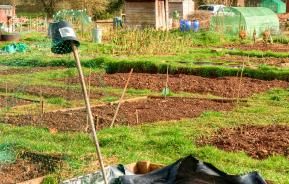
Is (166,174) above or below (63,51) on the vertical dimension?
below

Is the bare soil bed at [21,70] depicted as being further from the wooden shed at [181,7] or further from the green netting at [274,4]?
the green netting at [274,4]

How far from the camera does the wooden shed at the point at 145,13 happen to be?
3881 cm

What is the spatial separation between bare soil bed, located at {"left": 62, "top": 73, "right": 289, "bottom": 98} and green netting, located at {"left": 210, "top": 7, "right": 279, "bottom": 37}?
16.3m

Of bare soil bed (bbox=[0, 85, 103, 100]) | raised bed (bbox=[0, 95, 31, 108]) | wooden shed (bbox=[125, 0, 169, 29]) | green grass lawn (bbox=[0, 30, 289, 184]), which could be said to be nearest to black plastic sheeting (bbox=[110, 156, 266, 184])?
green grass lawn (bbox=[0, 30, 289, 184])

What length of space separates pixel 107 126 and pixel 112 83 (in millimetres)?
6707

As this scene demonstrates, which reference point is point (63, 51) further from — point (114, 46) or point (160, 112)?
point (114, 46)

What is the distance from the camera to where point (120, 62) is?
2209cm

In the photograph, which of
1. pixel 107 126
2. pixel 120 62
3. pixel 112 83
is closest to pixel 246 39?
pixel 120 62

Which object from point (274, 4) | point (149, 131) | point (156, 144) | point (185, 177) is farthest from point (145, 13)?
point (185, 177)

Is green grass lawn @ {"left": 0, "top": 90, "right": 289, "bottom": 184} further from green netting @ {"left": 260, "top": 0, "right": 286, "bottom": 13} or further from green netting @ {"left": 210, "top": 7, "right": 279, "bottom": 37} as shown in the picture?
green netting @ {"left": 260, "top": 0, "right": 286, "bottom": 13}

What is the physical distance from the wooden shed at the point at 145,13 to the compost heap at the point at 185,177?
31.4 metres

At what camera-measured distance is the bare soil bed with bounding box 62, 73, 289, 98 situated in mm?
17281

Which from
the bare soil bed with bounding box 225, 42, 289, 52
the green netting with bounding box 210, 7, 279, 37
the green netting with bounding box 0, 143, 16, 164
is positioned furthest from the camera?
the green netting with bounding box 210, 7, 279, 37

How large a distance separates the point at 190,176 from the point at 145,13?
3235 cm
